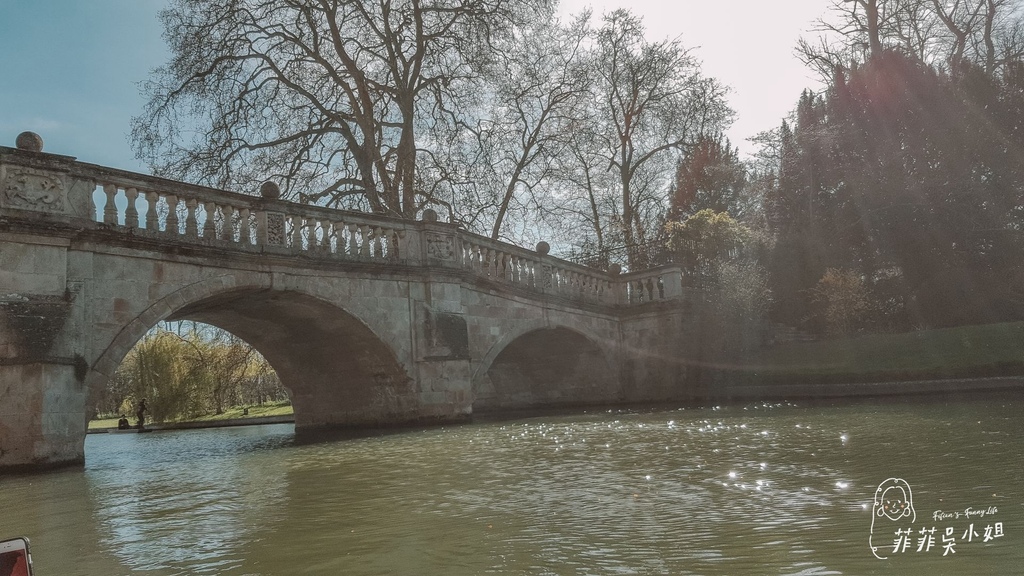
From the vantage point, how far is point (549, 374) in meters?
19.5

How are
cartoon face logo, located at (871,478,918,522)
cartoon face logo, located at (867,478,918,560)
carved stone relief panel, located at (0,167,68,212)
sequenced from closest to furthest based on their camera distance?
cartoon face logo, located at (867,478,918,560), cartoon face logo, located at (871,478,918,522), carved stone relief panel, located at (0,167,68,212)

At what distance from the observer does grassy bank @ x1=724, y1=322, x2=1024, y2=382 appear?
1318 centimetres

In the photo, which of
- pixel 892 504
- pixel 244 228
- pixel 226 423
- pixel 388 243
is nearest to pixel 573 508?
pixel 892 504

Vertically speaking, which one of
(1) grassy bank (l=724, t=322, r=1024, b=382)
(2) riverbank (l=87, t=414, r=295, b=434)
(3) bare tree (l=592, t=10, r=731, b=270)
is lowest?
(2) riverbank (l=87, t=414, r=295, b=434)

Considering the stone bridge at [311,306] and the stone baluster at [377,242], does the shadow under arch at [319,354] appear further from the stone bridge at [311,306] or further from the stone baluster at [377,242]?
the stone baluster at [377,242]

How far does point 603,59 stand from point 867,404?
14628mm

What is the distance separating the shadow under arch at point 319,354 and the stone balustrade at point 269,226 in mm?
926

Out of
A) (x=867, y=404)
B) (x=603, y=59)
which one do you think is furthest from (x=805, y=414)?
(x=603, y=59)

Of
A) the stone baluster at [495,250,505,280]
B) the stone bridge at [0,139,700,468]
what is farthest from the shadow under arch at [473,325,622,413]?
the stone baluster at [495,250,505,280]

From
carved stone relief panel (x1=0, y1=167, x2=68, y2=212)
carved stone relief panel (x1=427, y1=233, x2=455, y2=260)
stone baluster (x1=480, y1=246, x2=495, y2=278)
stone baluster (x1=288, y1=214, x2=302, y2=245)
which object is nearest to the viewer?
carved stone relief panel (x1=0, y1=167, x2=68, y2=212)

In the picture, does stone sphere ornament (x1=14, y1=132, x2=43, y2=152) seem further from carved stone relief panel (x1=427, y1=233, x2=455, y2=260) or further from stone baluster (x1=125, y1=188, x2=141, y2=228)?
carved stone relief panel (x1=427, y1=233, x2=455, y2=260)

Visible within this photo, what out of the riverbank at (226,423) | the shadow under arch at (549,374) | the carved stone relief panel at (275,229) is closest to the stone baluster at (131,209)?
the carved stone relief panel at (275,229)

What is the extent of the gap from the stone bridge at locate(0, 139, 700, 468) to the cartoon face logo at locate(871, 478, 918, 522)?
7.98 metres

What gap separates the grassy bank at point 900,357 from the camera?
43.2ft
